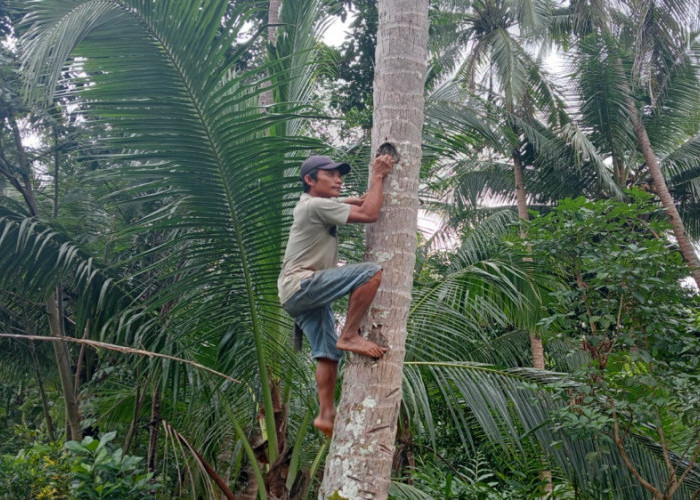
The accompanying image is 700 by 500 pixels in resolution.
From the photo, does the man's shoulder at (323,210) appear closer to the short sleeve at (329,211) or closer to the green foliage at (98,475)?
the short sleeve at (329,211)

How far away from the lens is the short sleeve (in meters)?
3.28

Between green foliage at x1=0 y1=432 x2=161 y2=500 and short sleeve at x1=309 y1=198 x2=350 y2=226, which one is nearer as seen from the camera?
short sleeve at x1=309 y1=198 x2=350 y2=226

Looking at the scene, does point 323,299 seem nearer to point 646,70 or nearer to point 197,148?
point 197,148

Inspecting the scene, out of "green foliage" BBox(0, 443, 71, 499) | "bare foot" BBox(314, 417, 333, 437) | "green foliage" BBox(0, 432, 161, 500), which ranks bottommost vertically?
"green foliage" BBox(0, 443, 71, 499)

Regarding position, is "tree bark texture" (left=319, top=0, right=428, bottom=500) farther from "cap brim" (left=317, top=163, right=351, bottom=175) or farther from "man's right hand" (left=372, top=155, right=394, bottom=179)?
"cap brim" (left=317, top=163, right=351, bottom=175)

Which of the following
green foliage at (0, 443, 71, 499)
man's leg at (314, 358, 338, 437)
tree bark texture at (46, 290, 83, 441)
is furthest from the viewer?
tree bark texture at (46, 290, 83, 441)

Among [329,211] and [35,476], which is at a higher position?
[329,211]

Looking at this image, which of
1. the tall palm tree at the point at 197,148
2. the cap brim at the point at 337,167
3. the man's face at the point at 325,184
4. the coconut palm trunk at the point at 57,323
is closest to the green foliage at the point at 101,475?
the tall palm tree at the point at 197,148

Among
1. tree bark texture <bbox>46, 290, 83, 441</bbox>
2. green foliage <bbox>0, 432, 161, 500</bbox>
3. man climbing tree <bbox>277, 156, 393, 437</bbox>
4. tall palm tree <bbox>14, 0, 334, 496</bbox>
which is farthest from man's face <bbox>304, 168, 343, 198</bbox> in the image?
tree bark texture <bbox>46, 290, 83, 441</bbox>

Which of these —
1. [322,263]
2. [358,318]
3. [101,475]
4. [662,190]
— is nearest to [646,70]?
[662,190]

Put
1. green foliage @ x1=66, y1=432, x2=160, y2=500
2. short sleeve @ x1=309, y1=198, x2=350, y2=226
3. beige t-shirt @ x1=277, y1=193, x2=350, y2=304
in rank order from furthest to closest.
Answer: green foliage @ x1=66, y1=432, x2=160, y2=500 < beige t-shirt @ x1=277, y1=193, x2=350, y2=304 < short sleeve @ x1=309, y1=198, x2=350, y2=226

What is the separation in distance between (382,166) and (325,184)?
1.73 ft

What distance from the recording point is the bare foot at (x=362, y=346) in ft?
9.46

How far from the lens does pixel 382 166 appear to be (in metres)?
3.15
